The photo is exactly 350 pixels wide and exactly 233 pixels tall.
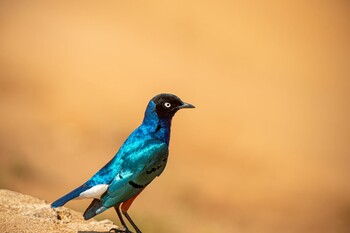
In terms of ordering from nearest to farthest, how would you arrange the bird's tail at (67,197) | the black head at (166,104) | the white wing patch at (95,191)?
the bird's tail at (67,197), the white wing patch at (95,191), the black head at (166,104)

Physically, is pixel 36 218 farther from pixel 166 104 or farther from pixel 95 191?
pixel 166 104

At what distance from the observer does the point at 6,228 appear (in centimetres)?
547

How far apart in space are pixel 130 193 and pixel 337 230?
8690 mm

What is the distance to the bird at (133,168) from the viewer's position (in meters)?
5.25

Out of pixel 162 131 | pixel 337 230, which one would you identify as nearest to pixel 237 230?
pixel 337 230

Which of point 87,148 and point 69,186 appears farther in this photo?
point 87,148

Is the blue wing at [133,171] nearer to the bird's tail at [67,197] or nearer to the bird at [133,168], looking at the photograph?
the bird at [133,168]

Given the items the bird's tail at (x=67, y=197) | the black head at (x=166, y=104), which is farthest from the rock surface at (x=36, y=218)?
the black head at (x=166, y=104)

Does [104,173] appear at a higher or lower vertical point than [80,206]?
higher

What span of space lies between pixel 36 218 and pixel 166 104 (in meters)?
1.60

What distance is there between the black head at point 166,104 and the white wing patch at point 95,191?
30.5 inches

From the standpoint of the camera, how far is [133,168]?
5.38 metres

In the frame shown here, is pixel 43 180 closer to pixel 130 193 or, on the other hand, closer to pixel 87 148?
pixel 87 148

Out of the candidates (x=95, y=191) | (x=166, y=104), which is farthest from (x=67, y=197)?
(x=166, y=104)
